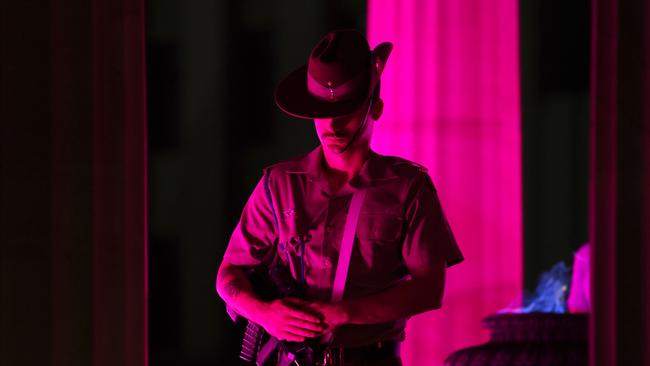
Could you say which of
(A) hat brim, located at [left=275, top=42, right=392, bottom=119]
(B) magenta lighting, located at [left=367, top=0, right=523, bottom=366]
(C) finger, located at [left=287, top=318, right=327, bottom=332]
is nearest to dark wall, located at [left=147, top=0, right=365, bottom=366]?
(B) magenta lighting, located at [left=367, top=0, right=523, bottom=366]

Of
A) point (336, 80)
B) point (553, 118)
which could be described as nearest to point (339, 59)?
point (336, 80)

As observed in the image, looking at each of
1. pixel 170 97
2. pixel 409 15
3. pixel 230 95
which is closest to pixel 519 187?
pixel 409 15

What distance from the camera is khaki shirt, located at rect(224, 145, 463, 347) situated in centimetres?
138

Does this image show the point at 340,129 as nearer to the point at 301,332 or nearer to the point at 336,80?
the point at 336,80

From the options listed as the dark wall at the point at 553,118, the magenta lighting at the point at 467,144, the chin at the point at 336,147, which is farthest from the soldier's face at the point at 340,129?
the dark wall at the point at 553,118

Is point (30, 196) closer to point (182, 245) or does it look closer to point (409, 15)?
point (182, 245)

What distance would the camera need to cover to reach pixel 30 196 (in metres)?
2.43

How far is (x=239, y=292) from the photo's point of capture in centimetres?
139

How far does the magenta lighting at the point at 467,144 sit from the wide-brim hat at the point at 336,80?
151 cm

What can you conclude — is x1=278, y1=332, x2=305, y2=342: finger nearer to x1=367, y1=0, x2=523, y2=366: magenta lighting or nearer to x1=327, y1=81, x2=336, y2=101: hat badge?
x1=327, y1=81, x2=336, y2=101: hat badge

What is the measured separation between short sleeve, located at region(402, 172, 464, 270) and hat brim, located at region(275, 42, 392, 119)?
0.58ft

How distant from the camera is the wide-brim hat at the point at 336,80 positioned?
4.56 feet

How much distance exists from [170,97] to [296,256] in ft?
7.31

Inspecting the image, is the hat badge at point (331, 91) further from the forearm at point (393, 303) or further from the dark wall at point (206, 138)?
the dark wall at point (206, 138)
